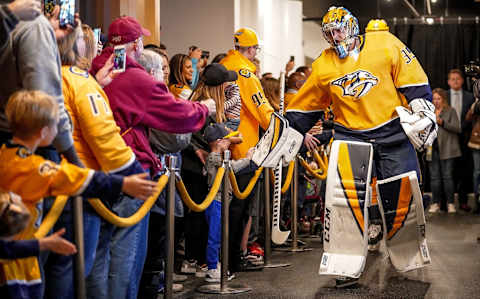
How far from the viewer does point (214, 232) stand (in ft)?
16.5

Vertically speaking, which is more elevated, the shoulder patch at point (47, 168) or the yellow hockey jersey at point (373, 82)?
the yellow hockey jersey at point (373, 82)

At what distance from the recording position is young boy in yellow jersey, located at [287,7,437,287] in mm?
4965

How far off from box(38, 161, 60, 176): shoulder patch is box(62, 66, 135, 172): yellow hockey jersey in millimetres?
427

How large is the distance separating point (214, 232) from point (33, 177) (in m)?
2.54

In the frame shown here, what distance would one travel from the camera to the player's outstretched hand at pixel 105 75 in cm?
341

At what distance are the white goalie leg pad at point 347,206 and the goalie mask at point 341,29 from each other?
624 mm

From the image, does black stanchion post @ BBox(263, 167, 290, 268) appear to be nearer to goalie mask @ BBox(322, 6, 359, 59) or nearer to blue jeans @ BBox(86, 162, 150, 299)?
goalie mask @ BBox(322, 6, 359, 59)

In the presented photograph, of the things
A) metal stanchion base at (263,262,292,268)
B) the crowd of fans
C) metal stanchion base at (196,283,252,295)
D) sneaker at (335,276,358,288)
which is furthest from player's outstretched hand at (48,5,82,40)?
metal stanchion base at (263,262,292,268)

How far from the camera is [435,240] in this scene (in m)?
7.26

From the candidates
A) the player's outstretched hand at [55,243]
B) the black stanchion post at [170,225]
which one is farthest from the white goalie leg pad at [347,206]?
the player's outstretched hand at [55,243]

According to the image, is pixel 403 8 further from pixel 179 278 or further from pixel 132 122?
pixel 132 122

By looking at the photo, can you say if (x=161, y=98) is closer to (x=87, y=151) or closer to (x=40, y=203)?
(x=87, y=151)

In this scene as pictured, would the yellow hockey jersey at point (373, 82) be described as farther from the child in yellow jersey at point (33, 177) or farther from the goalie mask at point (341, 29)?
the child in yellow jersey at point (33, 177)

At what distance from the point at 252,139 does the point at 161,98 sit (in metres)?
2.42
